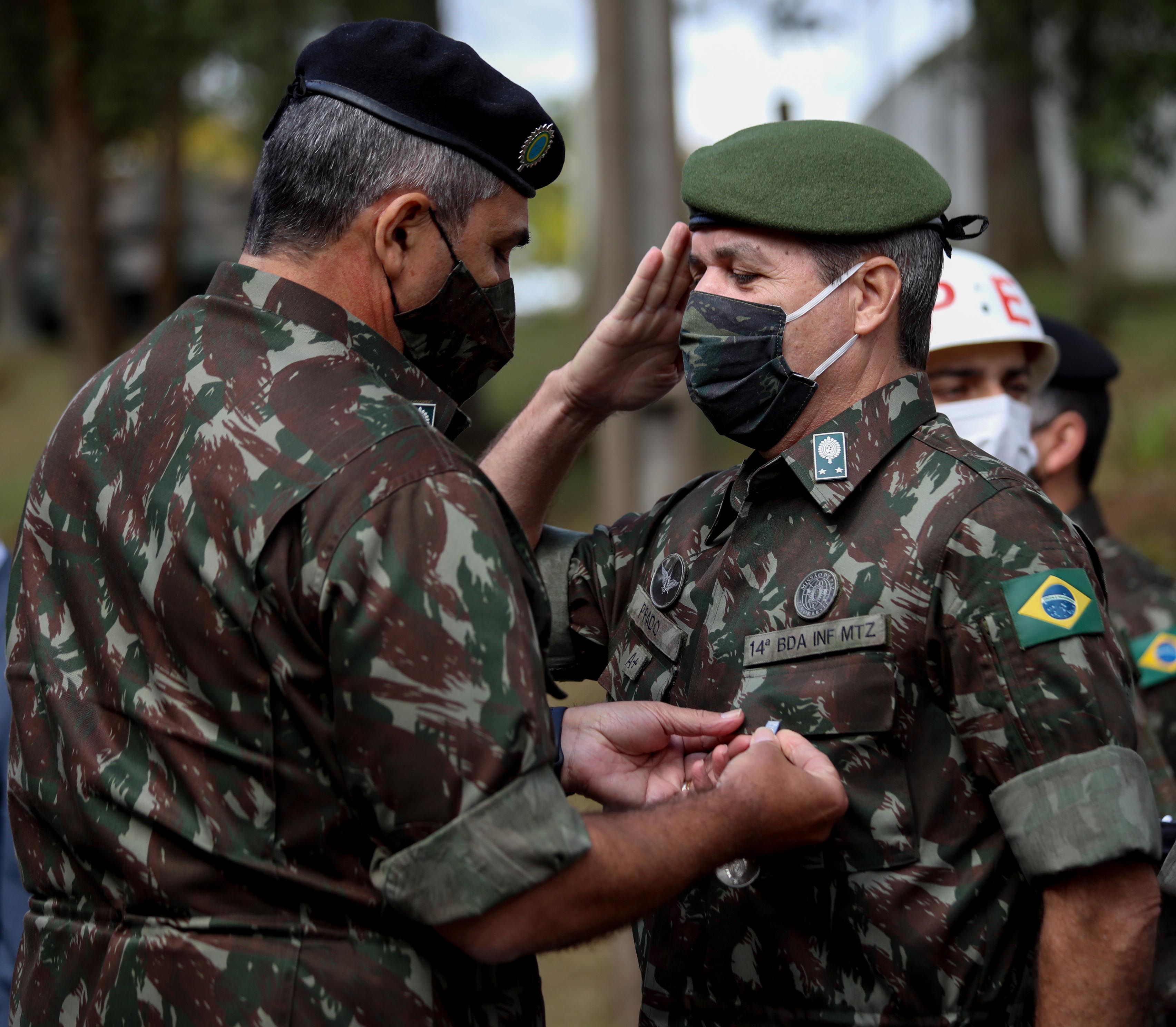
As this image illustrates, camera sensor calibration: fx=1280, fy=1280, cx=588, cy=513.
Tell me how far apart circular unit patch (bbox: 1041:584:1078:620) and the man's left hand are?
59 cm

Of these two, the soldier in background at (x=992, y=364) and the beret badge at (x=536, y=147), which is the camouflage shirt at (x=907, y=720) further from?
the soldier in background at (x=992, y=364)

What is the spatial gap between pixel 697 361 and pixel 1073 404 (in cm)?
201

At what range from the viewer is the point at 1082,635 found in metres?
2.07

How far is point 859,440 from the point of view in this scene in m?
2.42

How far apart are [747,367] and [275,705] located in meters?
1.19

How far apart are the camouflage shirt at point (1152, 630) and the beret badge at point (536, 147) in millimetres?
2135

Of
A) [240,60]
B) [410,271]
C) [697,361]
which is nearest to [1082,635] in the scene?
[697,361]

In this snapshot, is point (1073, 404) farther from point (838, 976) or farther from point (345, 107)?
point (345, 107)

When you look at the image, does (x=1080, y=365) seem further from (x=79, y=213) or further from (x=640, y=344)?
(x=79, y=213)

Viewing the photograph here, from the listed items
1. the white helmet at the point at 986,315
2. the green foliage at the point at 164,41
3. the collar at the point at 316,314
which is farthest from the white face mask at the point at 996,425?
the green foliage at the point at 164,41

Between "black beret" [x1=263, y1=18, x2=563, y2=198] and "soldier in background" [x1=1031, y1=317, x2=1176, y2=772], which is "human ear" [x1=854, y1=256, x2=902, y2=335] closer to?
"black beret" [x1=263, y1=18, x2=563, y2=198]

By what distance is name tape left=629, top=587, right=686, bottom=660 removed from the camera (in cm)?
252

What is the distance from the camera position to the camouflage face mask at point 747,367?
2.51 metres

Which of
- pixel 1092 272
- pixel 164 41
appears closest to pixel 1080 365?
pixel 1092 272
